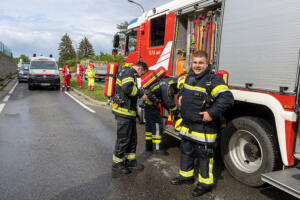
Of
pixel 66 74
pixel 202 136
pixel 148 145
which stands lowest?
pixel 148 145

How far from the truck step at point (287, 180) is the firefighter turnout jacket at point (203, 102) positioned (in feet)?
2.45

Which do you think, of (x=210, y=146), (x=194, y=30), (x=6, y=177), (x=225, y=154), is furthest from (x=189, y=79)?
(x=6, y=177)

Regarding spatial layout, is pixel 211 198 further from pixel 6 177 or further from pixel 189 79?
pixel 6 177

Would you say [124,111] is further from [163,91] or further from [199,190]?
[199,190]

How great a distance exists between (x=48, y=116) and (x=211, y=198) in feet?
20.7

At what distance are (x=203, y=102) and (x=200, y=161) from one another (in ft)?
2.54

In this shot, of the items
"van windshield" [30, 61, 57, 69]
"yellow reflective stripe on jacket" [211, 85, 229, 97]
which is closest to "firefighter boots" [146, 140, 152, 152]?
"yellow reflective stripe on jacket" [211, 85, 229, 97]

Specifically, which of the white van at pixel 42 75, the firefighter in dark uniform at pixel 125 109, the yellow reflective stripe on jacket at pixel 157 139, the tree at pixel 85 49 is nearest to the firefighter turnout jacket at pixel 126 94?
the firefighter in dark uniform at pixel 125 109

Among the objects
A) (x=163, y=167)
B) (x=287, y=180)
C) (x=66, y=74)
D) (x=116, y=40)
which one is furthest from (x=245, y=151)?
(x=66, y=74)

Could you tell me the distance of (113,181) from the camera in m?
3.64

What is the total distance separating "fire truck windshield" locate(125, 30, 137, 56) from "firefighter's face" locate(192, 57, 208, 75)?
466 centimetres

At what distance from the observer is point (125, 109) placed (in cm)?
385

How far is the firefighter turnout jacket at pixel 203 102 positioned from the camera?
300 cm

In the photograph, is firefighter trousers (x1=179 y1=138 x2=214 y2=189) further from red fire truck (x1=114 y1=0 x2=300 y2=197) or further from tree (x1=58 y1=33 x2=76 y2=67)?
tree (x1=58 y1=33 x2=76 y2=67)
